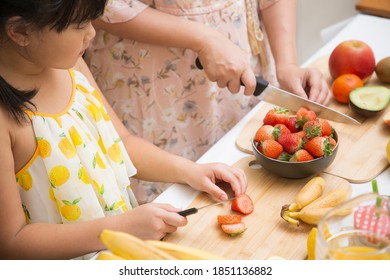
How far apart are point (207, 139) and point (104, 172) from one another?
1.98 ft

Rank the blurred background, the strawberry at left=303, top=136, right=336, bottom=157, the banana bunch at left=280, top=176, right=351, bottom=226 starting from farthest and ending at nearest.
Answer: the blurred background, the strawberry at left=303, top=136, right=336, bottom=157, the banana bunch at left=280, top=176, right=351, bottom=226

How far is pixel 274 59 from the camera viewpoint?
186cm

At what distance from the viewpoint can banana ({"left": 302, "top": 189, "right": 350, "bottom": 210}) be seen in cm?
120

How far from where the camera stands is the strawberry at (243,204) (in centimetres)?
123

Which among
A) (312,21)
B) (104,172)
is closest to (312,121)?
(104,172)

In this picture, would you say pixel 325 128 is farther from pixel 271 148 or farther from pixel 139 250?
pixel 139 250

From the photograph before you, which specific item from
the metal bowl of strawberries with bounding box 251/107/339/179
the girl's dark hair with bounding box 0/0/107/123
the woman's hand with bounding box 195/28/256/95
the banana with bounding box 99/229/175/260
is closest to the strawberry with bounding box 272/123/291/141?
the metal bowl of strawberries with bounding box 251/107/339/179

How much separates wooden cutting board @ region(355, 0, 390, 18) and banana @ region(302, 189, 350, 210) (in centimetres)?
90

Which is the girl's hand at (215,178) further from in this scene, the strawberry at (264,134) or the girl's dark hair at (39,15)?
the girl's dark hair at (39,15)

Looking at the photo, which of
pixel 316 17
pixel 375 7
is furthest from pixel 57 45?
pixel 316 17

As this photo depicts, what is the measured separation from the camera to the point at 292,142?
1.29 metres

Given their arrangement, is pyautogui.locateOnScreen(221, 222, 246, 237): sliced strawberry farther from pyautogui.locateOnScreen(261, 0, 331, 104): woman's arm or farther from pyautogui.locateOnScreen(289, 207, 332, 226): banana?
pyautogui.locateOnScreen(261, 0, 331, 104): woman's arm

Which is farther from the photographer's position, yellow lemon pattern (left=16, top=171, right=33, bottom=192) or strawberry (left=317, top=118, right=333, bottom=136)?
strawberry (left=317, top=118, right=333, bottom=136)

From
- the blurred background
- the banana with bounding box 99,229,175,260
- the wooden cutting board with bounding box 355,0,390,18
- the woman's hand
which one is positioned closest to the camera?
the banana with bounding box 99,229,175,260
